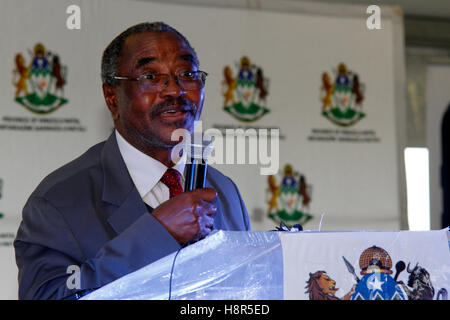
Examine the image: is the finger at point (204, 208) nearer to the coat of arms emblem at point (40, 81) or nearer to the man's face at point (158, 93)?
the man's face at point (158, 93)

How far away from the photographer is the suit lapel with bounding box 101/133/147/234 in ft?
4.52

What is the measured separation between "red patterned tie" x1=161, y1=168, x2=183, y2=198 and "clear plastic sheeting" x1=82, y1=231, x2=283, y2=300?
20.8 inches

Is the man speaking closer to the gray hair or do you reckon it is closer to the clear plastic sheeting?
the gray hair

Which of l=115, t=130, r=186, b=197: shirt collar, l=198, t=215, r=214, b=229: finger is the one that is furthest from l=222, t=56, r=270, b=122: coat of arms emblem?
l=198, t=215, r=214, b=229: finger

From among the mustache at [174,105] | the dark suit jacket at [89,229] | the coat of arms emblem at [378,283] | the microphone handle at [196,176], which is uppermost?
the mustache at [174,105]

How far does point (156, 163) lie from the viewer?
1524 millimetres

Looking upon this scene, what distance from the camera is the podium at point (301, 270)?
37.7 inches

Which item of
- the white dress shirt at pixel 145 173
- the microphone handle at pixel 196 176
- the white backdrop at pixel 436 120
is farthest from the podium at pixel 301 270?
the white backdrop at pixel 436 120

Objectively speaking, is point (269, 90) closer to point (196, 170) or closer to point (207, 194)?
point (196, 170)

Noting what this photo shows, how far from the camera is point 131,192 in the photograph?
4.65ft

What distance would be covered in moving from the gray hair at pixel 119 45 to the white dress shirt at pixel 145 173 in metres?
0.15

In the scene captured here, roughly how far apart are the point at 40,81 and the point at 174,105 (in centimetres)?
243

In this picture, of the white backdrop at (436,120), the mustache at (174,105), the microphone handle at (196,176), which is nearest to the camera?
the microphone handle at (196,176)
